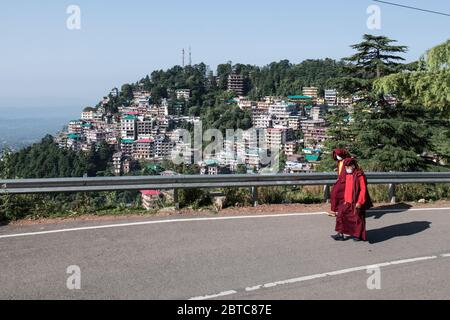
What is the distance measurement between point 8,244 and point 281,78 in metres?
141

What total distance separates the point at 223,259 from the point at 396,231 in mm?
3332

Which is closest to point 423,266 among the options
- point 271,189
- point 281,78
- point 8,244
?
point 271,189

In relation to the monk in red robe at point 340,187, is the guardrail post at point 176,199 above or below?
below

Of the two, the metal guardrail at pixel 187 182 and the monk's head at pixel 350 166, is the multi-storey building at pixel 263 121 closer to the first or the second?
the metal guardrail at pixel 187 182

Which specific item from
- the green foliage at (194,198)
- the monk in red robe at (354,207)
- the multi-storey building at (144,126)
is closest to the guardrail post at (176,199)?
the green foliage at (194,198)

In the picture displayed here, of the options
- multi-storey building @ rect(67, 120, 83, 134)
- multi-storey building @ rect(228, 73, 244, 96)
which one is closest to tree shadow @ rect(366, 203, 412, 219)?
multi-storey building @ rect(67, 120, 83, 134)

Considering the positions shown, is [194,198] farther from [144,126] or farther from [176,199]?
[144,126]

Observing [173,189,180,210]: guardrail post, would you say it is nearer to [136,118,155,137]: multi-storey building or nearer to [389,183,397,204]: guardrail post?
[389,183,397,204]: guardrail post

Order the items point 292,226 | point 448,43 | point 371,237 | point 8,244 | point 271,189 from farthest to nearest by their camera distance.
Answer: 1. point 448,43
2. point 271,189
3. point 292,226
4. point 371,237
5. point 8,244

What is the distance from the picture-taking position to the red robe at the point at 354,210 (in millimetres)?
7184

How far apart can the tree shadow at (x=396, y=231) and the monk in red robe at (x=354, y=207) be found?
0.36m
